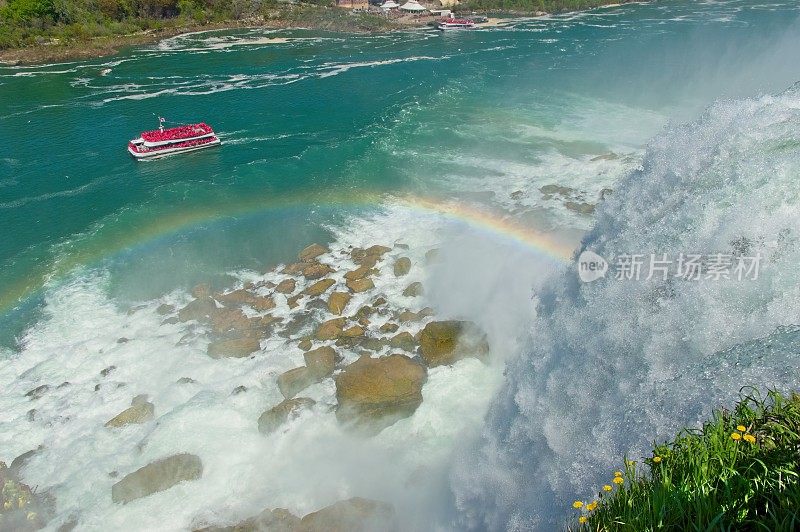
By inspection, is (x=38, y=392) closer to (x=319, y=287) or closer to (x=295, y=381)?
(x=295, y=381)

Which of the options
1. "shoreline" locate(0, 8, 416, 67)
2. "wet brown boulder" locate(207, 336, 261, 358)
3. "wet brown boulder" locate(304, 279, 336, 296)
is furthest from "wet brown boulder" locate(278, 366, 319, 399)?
"shoreline" locate(0, 8, 416, 67)

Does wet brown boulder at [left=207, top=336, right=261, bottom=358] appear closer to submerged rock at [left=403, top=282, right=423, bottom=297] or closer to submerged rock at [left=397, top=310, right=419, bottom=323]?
submerged rock at [left=397, top=310, right=419, bottom=323]

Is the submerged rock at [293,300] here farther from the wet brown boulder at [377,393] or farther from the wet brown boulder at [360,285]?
the wet brown boulder at [377,393]

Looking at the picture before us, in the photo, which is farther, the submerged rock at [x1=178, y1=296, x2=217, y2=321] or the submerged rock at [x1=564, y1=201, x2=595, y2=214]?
the submerged rock at [x1=564, y1=201, x2=595, y2=214]

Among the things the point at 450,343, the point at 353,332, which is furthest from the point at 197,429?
the point at 450,343

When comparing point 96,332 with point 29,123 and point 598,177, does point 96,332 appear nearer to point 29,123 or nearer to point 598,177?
point 598,177

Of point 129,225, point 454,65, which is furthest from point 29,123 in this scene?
point 454,65
